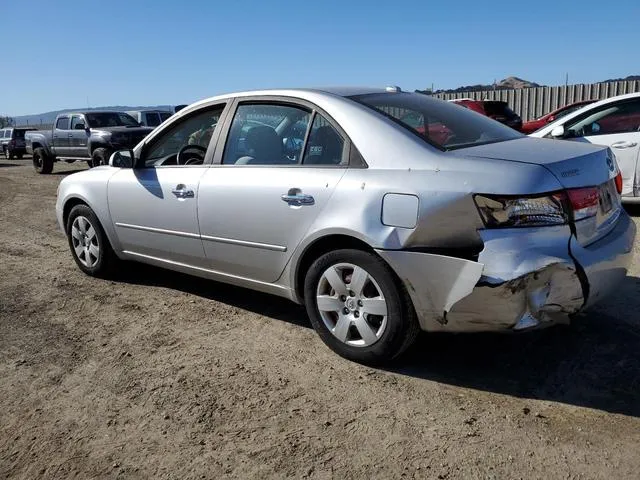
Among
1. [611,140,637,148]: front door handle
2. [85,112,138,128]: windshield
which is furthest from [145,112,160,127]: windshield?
[611,140,637,148]: front door handle

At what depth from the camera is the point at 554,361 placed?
350 centimetres

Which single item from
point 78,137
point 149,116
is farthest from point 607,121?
point 149,116

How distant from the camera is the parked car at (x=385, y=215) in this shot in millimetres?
2955

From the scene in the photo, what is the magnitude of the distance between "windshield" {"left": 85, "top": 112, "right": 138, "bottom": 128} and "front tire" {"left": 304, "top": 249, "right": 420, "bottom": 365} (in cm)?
1521

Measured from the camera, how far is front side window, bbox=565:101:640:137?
7.29 m

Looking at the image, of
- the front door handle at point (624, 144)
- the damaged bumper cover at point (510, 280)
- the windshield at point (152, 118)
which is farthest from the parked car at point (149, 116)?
the damaged bumper cover at point (510, 280)

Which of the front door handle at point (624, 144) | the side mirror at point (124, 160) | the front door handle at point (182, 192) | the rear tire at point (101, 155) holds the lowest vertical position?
the rear tire at point (101, 155)

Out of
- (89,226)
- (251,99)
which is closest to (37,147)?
(89,226)

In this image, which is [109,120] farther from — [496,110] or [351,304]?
[351,304]

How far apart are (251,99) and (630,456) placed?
3.10m

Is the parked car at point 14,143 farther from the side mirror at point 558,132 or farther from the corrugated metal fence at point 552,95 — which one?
the side mirror at point 558,132

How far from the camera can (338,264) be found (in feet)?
11.4

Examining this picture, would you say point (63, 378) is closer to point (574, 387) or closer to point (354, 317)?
point (354, 317)

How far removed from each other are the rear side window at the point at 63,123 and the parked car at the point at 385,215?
15.0 m
